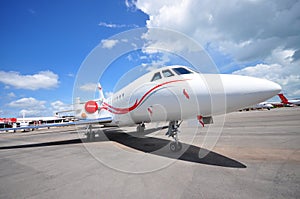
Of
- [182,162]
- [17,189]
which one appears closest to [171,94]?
[182,162]

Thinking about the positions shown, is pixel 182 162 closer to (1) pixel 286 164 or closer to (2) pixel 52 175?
(1) pixel 286 164

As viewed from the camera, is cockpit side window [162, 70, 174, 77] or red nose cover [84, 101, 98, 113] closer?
cockpit side window [162, 70, 174, 77]

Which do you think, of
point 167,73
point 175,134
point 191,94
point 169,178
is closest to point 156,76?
point 167,73

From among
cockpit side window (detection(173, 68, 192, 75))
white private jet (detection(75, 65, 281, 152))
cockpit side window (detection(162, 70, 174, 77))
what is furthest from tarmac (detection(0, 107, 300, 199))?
cockpit side window (detection(162, 70, 174, 77))

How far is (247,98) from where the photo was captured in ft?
13.2

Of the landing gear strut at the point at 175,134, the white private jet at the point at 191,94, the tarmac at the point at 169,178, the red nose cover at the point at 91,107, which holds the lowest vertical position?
the tarmac at the point at 169,178

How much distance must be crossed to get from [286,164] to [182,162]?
104 inches

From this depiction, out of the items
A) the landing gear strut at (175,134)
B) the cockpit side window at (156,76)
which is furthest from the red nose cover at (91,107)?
the landing gear strut at (175,134)

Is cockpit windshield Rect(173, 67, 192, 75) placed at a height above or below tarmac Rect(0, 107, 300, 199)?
above

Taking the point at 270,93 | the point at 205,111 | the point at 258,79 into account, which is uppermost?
the point at 258,79

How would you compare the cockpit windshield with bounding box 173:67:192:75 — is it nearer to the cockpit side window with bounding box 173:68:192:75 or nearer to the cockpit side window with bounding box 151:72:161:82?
the cockpit side window with bounding box 173:68:192:75

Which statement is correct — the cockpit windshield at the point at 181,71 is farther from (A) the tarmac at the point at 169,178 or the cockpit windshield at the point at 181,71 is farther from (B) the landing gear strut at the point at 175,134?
(B) the landing gear strut at the point at 175,134

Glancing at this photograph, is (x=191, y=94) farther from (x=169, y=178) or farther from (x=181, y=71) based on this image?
(x=169, y=178)

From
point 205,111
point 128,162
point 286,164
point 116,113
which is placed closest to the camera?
point 286,164
